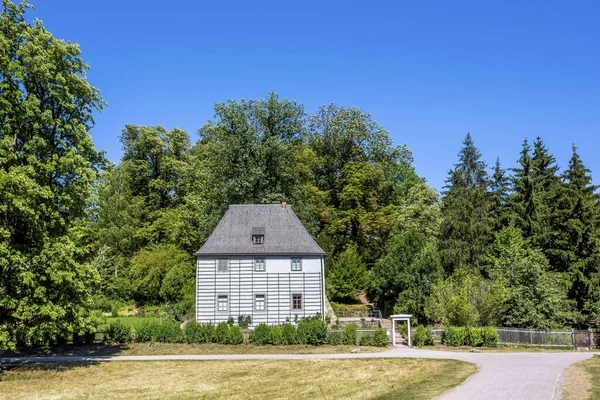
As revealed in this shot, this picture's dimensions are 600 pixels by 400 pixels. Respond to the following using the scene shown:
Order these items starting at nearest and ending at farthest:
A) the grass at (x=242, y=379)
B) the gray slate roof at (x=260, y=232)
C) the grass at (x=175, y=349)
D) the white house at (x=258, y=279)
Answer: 1. the grass at (x=242, y=379)
2. the grass at (x=175, y=349)
3. the white house at (x=258, y=279)
4. the gray slate roof at (x=260, y=232)

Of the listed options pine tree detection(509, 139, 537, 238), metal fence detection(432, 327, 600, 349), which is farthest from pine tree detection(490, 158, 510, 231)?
metal fence detection(432, 327, 600, 349)

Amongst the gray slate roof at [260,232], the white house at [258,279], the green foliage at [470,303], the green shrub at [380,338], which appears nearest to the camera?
the green shrub at [380,338]

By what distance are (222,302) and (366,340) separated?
11565 mm

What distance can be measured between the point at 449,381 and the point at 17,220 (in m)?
19.8

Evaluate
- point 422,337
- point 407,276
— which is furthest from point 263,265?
point 422,337

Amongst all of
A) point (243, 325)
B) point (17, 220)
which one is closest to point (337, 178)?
point (243, 325)

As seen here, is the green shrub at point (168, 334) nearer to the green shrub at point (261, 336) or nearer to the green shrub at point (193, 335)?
the green shrub at point (193, 335)

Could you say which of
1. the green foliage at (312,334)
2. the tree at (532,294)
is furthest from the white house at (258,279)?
the tree at (532,294)

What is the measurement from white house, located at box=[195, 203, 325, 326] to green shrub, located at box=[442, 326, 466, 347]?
9961mm

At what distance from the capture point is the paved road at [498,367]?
598 inches

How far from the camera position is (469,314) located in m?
31.3

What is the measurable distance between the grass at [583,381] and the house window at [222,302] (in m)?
22.3

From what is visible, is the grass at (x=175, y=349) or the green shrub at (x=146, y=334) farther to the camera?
the green shrub at (x=146, y=334)

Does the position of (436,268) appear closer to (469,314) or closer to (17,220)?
(469,314)
